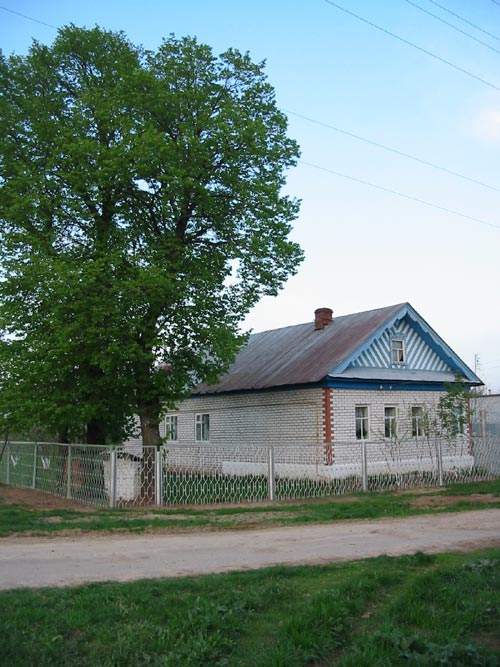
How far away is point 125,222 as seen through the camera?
60.6 feet

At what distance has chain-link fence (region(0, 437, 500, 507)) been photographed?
1518 cm

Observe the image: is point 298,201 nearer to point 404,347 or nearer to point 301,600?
point 404,347

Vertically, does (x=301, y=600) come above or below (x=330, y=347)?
below

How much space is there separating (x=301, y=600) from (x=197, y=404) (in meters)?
20.9

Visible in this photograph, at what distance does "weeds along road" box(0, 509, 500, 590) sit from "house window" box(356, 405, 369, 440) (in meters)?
9.22

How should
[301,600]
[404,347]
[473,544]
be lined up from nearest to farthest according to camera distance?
[301,600]
[473,544]
[404,347]

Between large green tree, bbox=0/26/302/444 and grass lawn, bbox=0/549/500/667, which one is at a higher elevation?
large green tree, bbox=0/26/302/444

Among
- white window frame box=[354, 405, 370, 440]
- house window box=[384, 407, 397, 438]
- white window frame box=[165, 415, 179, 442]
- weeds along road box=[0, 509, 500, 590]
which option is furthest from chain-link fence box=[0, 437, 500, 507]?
white window frame box=[165, 415, 179, 442]

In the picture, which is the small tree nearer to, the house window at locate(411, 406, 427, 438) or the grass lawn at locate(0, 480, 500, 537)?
the house window at locate(411, 406, 427, 438)

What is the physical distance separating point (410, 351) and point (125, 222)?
36.6 ft

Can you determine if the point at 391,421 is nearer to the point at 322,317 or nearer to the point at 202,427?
the point at 322,317

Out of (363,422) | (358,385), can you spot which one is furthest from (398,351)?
(363,422)

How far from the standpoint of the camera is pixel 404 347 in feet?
76.6

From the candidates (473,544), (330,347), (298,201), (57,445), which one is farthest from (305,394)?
(473,544)
